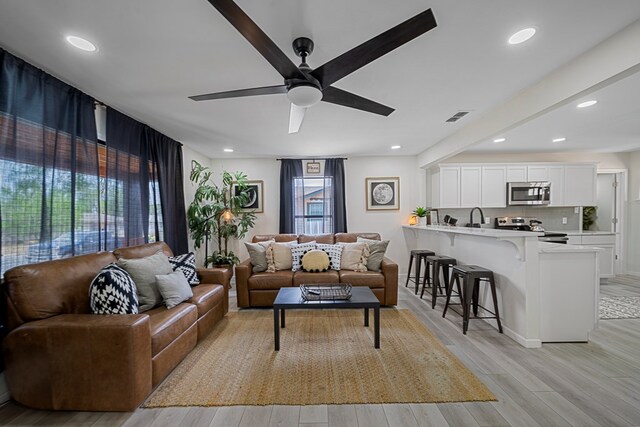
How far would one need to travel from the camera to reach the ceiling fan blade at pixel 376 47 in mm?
1271

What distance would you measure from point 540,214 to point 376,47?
19.0ft

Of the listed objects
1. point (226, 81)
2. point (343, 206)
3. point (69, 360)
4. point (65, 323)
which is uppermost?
point (226, 81)

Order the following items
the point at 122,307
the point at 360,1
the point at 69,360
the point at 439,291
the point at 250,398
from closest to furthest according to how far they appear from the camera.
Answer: the point at 360,1
the point at 69,360
the point at 250,398
the point at 122,307
the point at 439,291

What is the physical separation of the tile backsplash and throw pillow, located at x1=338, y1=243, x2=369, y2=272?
7.37 ft

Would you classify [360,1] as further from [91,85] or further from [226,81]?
[91,85]

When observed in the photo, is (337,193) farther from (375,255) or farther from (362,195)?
(375,255)

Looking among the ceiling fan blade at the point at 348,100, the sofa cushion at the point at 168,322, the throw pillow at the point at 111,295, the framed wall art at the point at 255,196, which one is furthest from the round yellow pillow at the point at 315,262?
the ceiling fan blade at the point at 348,100

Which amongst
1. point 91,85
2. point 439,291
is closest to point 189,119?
point 91,85

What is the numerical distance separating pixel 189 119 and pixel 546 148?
5953 mm

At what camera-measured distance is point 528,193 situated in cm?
491

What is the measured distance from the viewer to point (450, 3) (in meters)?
1.46

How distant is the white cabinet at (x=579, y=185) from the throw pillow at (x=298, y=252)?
4.95 m

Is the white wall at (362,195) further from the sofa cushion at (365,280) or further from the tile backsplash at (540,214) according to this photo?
the sofa cushion at (365,280)

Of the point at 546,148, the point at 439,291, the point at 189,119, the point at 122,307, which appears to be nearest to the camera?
the point at 122,307
